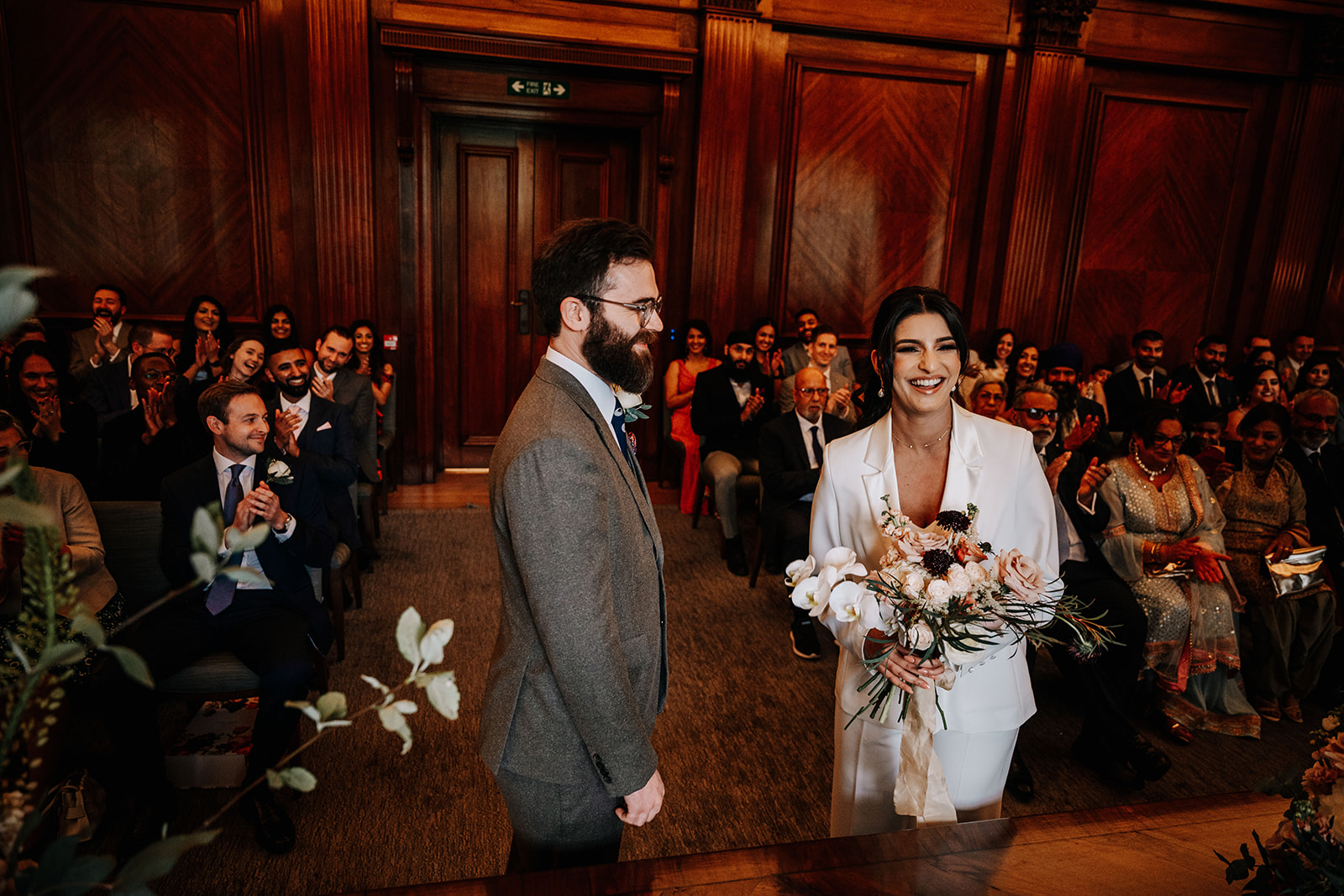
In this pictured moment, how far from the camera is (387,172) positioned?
19.3 feet

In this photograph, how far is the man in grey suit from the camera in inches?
53.1

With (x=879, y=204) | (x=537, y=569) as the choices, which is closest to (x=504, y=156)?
(x=879, y=204)

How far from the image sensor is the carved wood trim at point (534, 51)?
555 cm

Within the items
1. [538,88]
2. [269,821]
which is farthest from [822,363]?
[269,821]

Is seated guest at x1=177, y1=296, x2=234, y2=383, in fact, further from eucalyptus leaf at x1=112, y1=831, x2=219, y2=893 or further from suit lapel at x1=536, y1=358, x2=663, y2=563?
eucalyptus leaf at x1=112, y1=831, x2=219, y2=893

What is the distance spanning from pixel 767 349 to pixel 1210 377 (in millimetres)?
3807

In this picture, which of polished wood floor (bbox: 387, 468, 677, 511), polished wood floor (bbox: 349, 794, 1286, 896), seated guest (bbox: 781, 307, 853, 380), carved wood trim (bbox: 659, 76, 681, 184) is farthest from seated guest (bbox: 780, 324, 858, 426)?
polished wood floor (bbox: 349, 794, 1286, 896)

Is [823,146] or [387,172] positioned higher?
[823,146]

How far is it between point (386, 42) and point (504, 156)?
1.15m

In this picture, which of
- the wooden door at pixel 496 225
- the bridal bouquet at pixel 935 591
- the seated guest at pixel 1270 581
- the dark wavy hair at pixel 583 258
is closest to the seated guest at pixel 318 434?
the wooden door at pixel 496 225

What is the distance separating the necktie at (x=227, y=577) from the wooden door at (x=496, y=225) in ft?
12.3

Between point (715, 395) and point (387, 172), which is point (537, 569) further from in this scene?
point (387, 172)

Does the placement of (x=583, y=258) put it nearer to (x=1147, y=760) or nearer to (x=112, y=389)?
(x=1147, y=760)

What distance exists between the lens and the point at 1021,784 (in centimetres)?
290
